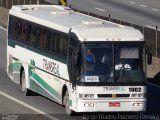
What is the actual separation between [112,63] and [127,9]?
124ft

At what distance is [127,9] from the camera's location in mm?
62094

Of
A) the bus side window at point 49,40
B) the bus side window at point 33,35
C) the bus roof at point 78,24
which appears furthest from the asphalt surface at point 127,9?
the bus side window at point 49,40

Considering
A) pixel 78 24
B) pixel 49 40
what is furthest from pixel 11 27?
pixel 78 24

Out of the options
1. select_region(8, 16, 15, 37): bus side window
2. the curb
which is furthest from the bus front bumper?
the curb

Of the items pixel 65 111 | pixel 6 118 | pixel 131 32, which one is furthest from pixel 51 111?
pixel 131 32

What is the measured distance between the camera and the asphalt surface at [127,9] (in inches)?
2216

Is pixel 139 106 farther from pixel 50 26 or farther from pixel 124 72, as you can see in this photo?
pixel 50 26

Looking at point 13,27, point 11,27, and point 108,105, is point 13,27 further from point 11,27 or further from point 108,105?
point 108,105

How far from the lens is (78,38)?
24922 mm

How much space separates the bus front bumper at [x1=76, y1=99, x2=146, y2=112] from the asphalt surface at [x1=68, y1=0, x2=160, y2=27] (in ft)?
95.9

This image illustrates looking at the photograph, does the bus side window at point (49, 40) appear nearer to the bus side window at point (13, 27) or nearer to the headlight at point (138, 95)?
the bus side window at point (13, 27)

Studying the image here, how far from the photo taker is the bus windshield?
80.7 ft

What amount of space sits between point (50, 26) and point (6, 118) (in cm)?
413

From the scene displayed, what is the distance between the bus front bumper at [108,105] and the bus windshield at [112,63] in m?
0.62
